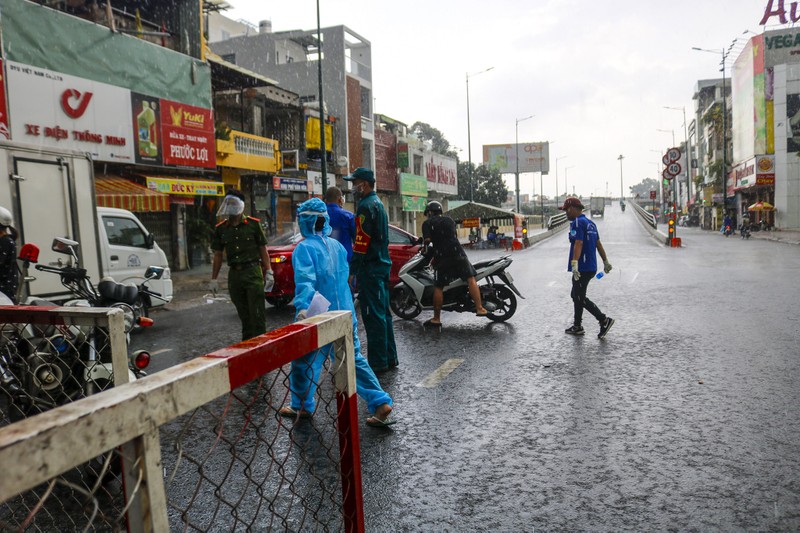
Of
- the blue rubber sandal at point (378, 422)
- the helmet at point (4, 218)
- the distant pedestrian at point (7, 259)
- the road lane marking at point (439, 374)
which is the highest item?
the helmet at point (4, 218)

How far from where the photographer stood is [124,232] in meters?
10.5

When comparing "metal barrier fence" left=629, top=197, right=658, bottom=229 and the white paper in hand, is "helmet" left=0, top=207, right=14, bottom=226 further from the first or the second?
"metal barrier fence" left=629, top=197, right=658, bottom=229

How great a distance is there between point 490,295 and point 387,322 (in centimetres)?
325

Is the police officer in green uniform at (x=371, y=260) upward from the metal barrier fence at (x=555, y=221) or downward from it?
upward

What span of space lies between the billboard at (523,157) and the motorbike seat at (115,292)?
89.4m

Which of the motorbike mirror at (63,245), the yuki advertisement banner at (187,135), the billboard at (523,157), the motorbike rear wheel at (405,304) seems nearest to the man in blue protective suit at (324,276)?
the motorbike mirror at (63,245)

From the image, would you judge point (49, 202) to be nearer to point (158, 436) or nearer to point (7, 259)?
point (7, 259)

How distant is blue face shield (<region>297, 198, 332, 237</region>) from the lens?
4.27 m

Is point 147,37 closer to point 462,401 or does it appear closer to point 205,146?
point 205,146

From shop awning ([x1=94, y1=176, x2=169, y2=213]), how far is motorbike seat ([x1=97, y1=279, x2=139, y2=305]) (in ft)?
39.3

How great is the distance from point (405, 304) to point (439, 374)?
3.55 metres

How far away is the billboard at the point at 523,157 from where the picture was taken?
94.6m

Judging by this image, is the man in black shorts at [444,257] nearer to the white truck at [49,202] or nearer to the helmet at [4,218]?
the white truck at [49,202]

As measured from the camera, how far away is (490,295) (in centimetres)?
915
